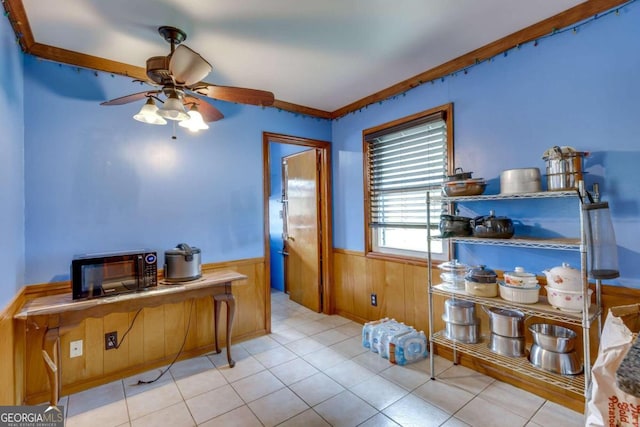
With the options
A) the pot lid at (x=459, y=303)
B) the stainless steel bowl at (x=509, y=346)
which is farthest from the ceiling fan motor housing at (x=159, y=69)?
the stainless steel bowl at (x=509, y=346)

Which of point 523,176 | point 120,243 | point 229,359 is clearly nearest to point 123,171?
point 120,243

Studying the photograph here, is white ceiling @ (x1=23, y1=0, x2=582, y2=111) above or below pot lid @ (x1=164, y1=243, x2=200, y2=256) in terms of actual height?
above

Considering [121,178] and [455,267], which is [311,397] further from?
[121,178]

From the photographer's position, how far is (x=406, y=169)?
281 centimetres

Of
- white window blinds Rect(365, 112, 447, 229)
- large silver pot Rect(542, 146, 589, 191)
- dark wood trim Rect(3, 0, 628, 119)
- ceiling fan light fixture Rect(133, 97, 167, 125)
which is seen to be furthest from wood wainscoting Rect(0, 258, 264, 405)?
large silver pot Rect(542, 146, 589, 191)

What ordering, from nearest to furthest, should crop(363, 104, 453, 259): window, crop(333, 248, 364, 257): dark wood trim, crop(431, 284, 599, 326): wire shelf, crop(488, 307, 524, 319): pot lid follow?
crop(431, 284, 599, 326): wire shelf
crop(488, 307, 524, 319): pot lid
crop(363, 104, 453, 259): window
crop(333, 248, 364, 257): dark wood trim

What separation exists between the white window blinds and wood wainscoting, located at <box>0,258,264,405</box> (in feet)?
4.58

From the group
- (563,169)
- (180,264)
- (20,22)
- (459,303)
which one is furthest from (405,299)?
(20,22)

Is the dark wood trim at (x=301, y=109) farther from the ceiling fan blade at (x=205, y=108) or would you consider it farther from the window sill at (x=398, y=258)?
the window sill at (x=398, y=258)

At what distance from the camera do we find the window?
2529 millimetres

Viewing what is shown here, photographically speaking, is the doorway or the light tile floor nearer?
the light tile floor

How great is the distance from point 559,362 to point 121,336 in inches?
116

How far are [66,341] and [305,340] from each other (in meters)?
1.86

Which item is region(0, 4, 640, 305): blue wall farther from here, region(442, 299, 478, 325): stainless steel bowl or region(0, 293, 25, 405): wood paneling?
region(442, 299, 478, 325): stainless steel bowl
